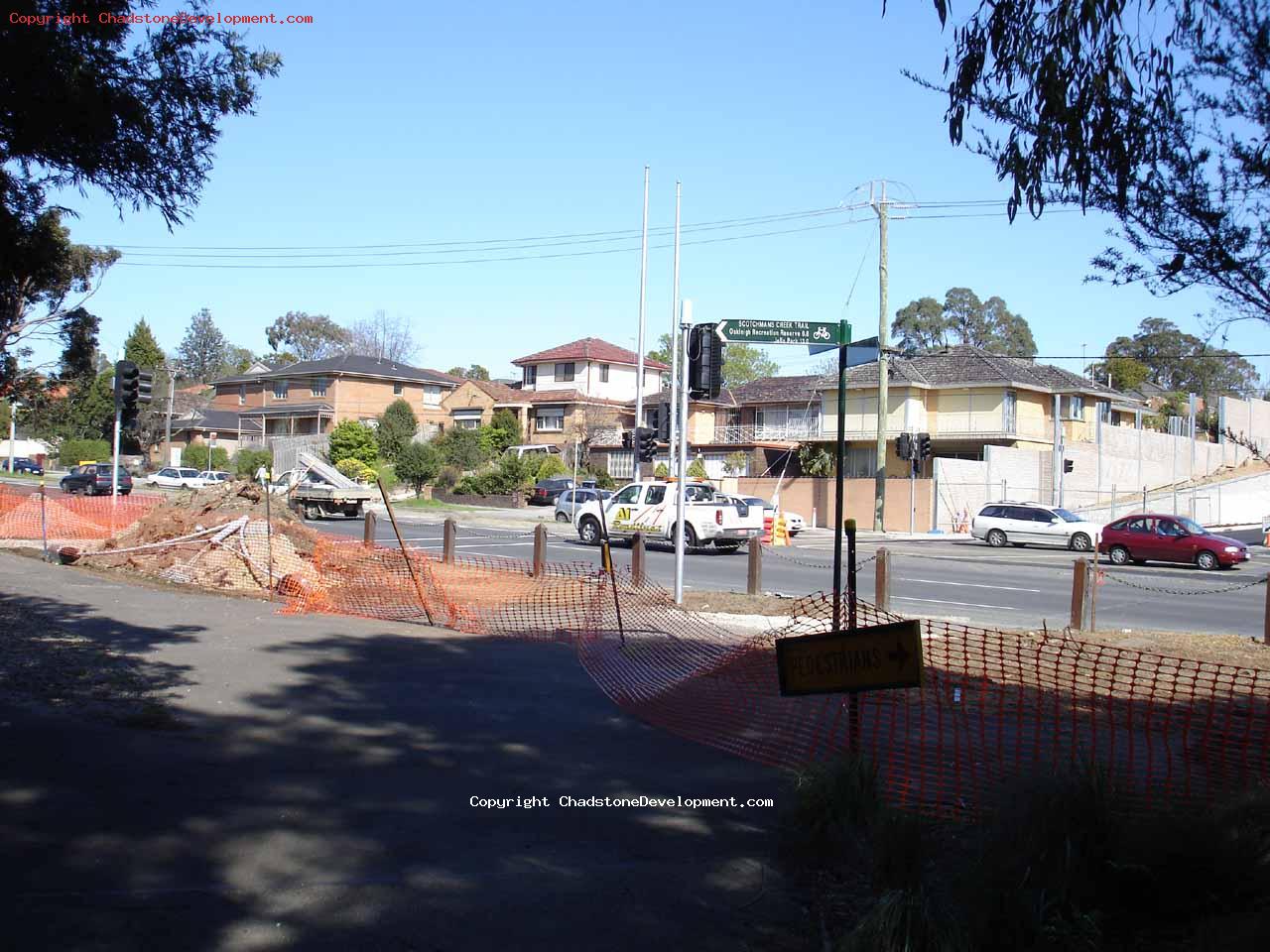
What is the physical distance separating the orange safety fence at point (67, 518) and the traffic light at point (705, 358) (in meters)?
13.3

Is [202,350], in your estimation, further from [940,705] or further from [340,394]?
[940,705]

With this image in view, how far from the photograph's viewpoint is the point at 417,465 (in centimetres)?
5366

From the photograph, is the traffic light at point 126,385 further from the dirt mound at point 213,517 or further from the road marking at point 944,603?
the road marking at point 944,603

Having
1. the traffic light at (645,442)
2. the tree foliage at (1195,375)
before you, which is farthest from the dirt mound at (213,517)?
the tree foliage at (1195,375)

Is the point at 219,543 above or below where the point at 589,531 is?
below

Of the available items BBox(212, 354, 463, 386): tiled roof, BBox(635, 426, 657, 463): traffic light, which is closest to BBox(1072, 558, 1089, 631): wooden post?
BBox(635, 426, 657, 463): traffic light

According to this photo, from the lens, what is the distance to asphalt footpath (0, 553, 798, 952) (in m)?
4.67

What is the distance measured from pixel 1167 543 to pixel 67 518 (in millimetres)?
27007

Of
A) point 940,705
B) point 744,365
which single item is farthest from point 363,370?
point 940,705

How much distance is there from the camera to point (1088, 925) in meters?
4.40

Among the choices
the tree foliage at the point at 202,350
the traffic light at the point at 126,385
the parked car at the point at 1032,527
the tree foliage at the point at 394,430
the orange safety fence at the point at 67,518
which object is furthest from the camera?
the tree foliage at the point at 202,350

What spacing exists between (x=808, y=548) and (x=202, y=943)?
102 feet

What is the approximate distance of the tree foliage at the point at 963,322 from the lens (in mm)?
94125

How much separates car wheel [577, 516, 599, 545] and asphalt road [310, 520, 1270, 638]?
38 cm
